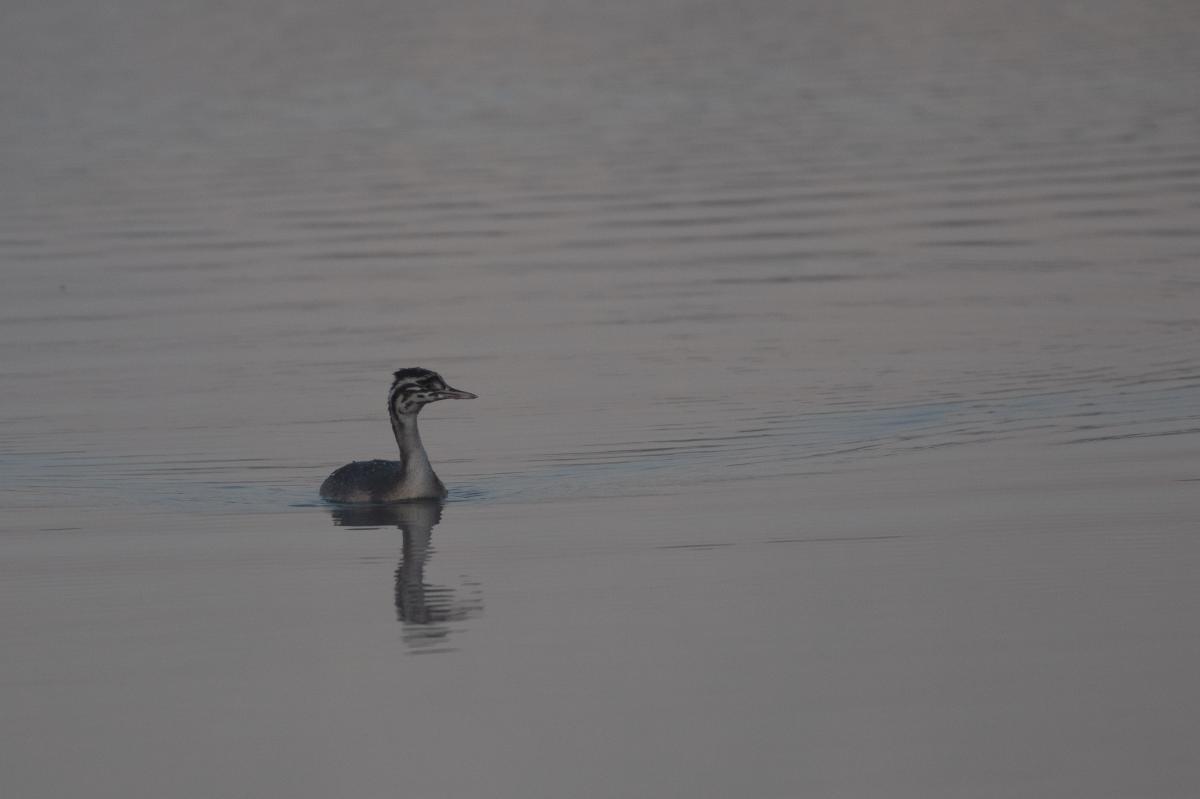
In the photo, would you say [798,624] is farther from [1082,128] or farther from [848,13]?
[848,13]

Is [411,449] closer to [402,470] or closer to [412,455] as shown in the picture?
[412,455]

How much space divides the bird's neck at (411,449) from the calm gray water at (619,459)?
44 centimetres

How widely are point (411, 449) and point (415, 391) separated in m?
0.59

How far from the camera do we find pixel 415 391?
19516 mm

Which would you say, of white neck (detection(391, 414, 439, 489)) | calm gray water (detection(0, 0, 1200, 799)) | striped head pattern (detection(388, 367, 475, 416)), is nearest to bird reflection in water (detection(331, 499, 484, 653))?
calm gray water (detection(0, 0, 1200, 799))

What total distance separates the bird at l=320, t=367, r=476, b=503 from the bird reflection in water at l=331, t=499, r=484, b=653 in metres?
0.08

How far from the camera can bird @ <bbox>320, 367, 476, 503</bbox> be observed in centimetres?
1886

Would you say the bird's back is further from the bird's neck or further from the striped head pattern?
the striped head pattern

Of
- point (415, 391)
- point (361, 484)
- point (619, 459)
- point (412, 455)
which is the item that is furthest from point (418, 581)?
point (619, 459)

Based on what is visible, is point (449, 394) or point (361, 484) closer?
point (361, 484)

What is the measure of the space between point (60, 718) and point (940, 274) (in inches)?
728

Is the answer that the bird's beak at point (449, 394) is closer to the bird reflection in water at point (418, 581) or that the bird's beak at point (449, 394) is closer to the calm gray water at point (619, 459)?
the calm gray water at point (619, 459)

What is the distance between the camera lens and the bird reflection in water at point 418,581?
550 inches

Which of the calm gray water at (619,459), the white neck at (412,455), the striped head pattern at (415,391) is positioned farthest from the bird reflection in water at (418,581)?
the striped head pattern at (415,391)
